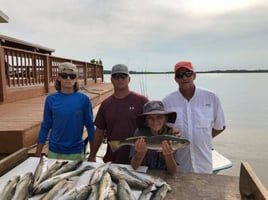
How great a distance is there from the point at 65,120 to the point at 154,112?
1.28m

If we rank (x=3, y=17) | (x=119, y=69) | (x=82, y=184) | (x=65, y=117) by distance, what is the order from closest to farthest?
1. (x=82, y=184)
2. (x=119, y=69)
3. (x=65, y=117)
4. (x=3, y=17)

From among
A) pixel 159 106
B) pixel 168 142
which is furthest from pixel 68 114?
pixel 168 142

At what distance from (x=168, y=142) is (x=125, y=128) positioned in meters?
0.93

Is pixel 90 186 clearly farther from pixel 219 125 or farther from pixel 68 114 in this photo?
pixel 219 125

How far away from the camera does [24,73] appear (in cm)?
1020

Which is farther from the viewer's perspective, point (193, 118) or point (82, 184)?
point (193, 118)

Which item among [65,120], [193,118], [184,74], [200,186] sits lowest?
[200,186]

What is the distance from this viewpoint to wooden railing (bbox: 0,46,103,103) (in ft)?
26.0

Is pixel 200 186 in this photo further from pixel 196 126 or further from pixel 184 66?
pixel 184 66

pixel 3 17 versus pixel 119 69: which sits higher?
pixel 3 17

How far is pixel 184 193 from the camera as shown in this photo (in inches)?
89.9

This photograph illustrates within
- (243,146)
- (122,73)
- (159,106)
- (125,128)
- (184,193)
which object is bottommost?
(243,146)

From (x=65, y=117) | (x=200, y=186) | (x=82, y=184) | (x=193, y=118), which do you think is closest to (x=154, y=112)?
(x=193, y=118)

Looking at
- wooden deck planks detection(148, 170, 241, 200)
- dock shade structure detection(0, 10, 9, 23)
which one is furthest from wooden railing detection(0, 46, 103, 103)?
wooden deck planks detection(148, 170, 241, 200)
